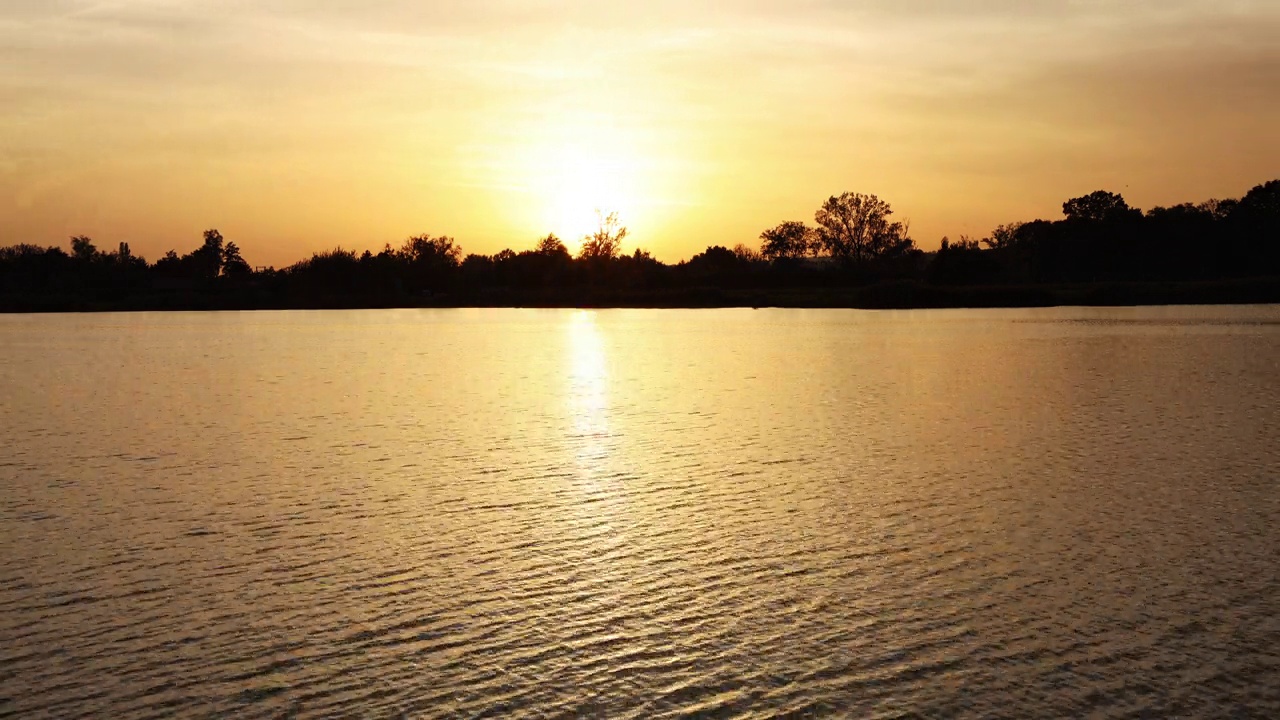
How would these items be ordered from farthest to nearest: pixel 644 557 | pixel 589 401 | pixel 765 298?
pixel 765 298
pixel 589 401
pixel 644 557

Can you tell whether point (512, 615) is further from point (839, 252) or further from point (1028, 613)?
point (839, 252)

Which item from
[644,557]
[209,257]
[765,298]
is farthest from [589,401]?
[209,257]

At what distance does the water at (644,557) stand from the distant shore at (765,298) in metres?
97.5

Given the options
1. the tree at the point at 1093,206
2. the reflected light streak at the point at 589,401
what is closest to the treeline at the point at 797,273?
the tree at the point at 1093,206

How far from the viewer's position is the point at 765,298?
14850 cm

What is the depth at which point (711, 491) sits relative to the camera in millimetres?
18172

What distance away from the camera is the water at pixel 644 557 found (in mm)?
9359

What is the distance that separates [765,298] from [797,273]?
9.75 metres

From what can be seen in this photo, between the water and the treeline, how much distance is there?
355ft

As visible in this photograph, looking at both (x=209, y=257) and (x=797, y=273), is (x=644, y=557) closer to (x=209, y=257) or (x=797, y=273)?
(x=797, y=273)

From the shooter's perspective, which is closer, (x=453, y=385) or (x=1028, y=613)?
(x=1028, y=613)

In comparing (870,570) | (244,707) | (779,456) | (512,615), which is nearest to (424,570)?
(512,615)

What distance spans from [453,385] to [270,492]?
20.8 metres

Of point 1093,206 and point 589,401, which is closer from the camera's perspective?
point 589,401
